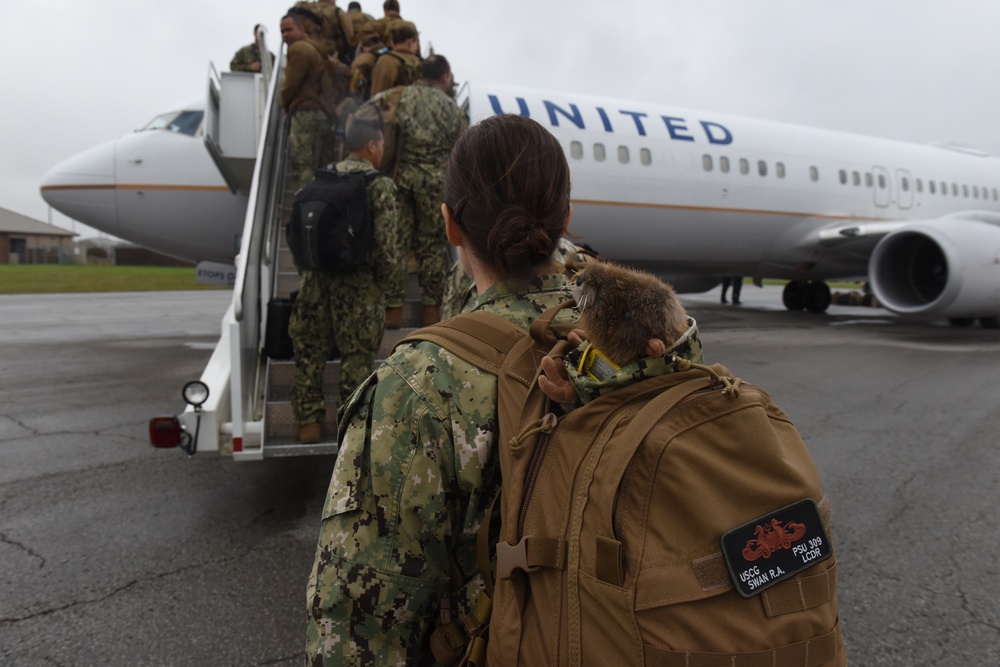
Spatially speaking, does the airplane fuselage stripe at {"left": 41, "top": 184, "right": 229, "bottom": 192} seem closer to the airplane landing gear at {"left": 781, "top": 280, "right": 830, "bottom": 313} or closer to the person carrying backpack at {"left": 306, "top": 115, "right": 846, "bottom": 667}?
the person carrying backpack at {"left": 306, "top": 115, "right": 846, "bottom": 667}

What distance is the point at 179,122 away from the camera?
8344mm

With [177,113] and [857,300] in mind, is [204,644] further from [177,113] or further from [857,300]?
[857,300]

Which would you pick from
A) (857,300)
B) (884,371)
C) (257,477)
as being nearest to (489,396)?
(257,477)

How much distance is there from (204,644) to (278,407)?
1384 millimetres

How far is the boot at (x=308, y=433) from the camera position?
3.60 meters

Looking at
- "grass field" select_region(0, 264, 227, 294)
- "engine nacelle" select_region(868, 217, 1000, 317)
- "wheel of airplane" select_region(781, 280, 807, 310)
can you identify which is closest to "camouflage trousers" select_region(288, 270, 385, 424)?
"engine nacelle" select_region(868, 217, 1000, 317)

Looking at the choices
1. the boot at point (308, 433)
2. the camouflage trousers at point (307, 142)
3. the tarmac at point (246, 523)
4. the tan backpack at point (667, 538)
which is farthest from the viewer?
the camouflage trousers at point (307, 142)

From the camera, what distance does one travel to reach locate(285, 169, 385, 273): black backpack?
332cm

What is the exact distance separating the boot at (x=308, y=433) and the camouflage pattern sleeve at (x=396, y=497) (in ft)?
8.28

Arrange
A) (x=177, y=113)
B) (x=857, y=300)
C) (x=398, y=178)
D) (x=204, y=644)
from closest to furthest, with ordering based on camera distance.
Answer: (x=204, y=644) < (x=398, y=178) < (x=177, y=113) < (x=857, y=300)

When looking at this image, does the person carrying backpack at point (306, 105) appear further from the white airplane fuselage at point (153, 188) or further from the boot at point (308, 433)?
the boot at point (308, 433)

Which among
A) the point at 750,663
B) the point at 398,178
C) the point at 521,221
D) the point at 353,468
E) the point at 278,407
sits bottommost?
the point at 278,407

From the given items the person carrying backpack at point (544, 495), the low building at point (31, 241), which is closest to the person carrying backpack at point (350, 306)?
the person carrying backpack at point (544, 495)

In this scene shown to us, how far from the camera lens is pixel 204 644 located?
253cm
